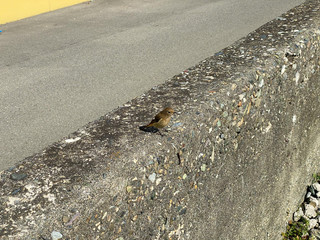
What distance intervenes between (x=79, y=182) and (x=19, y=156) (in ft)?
12.1

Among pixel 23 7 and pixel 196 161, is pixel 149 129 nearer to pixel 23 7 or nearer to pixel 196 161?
pixel 196 161

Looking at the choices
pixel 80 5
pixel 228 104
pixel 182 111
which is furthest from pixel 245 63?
pixel 80 5

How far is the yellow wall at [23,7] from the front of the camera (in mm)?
10562

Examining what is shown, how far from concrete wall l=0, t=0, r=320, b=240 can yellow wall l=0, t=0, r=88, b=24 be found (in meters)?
8.24

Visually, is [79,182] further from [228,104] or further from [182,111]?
[228,104]

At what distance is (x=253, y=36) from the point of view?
13.1ft

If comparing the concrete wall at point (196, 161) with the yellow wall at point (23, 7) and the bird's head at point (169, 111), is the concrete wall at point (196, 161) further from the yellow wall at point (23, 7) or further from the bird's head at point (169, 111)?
the yellow wall at point (23, 7)

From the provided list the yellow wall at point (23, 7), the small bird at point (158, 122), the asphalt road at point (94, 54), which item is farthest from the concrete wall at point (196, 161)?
the yellow wall at point (23, 7)

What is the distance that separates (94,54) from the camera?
873cm

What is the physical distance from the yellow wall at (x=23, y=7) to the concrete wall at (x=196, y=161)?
8.24 m

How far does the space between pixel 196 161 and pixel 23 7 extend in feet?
32.4

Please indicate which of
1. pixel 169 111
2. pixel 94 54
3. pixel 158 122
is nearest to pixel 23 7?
pixel 94 54

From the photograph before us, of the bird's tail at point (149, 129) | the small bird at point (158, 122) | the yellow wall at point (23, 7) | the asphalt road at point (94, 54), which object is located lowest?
the asphalt road at point (94, 54)

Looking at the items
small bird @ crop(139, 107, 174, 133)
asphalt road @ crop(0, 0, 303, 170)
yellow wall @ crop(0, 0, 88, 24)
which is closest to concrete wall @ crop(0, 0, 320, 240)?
small bird @ crop(139, 107, 174, 133)
